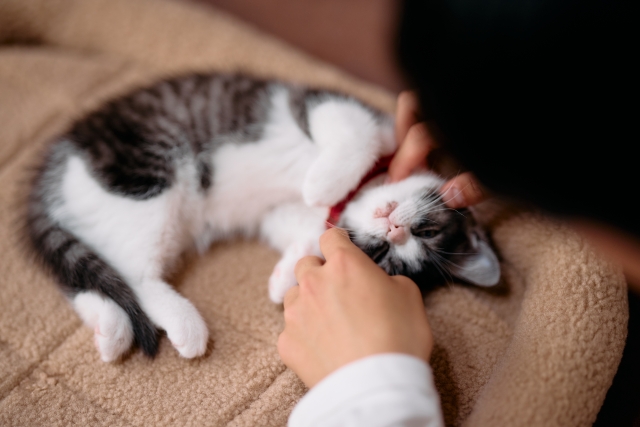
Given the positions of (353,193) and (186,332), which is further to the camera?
(353,193)

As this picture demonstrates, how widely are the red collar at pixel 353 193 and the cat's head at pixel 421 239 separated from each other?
6cm

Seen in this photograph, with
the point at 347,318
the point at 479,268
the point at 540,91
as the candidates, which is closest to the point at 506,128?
the point at 540,91

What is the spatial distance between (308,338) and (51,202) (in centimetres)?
83

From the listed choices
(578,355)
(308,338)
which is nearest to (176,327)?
(308,338)

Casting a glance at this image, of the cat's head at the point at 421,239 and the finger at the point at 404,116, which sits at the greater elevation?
the finger at the point at 404,116

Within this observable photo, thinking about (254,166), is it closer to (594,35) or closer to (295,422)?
(295,422)

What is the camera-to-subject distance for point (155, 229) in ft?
3.55

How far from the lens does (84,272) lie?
99 centimetres

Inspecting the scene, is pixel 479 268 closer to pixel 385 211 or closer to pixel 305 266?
pixel 385 211

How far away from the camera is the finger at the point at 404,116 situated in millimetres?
1033

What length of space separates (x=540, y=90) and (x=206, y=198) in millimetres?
949

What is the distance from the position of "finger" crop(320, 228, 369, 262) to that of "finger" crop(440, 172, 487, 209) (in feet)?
0.95

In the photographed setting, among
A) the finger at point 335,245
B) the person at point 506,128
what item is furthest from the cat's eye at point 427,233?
the person at point 506,128

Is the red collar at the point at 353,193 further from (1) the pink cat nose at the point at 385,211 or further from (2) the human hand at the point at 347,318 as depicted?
(2) the human hand at the point at 347,318
